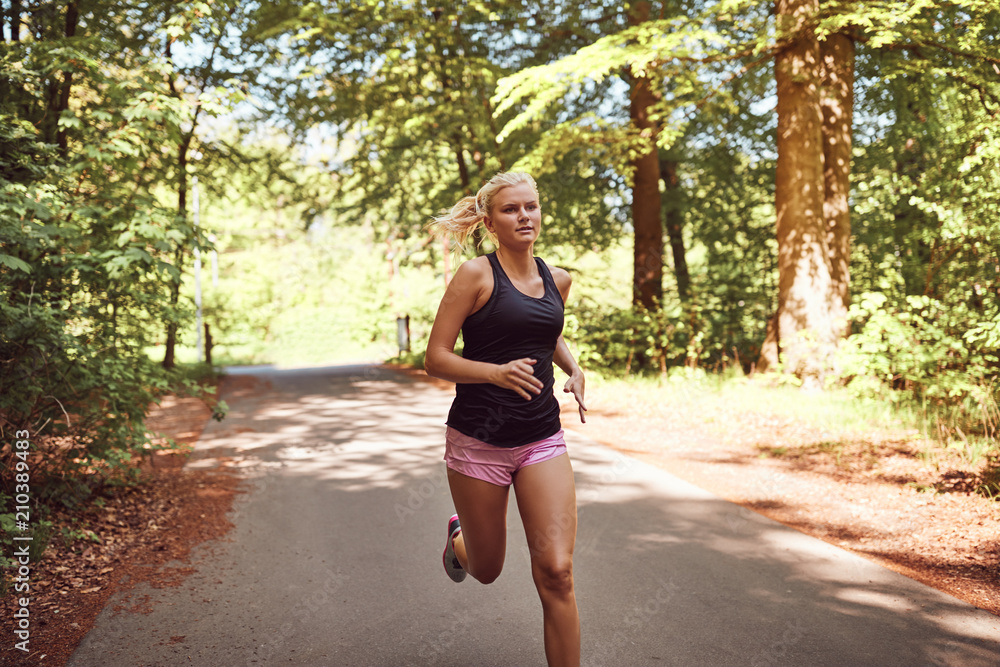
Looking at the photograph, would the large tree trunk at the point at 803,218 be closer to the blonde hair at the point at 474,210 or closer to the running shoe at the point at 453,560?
the running shoe at the point at 453,560

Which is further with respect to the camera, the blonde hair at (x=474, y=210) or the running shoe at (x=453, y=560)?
the running shoe at (x=453, y=560)

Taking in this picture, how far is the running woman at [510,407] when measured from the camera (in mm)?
3164

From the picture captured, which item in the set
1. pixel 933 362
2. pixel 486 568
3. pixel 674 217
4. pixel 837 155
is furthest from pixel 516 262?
pixel 674 217

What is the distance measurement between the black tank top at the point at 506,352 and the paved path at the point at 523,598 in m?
1.25

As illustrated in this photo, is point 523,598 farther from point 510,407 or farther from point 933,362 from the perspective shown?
point 933,362

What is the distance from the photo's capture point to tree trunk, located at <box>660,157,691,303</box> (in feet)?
65.8

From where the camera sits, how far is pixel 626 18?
17.8m

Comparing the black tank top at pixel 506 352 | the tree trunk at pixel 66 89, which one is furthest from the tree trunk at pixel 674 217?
the black tank top at pixel 506 352

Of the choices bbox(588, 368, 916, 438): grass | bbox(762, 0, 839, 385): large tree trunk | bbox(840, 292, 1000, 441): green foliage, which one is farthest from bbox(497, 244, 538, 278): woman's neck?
bbox(762, 0, 839, 385): large tree trunk

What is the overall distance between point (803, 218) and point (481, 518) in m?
10.3

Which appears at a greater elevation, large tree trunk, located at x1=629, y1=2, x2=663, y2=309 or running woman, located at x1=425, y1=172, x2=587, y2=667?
large tree trunk, located at x1=629, y1=2, x2=663, y2=309

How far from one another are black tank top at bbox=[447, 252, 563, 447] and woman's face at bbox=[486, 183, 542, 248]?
14 cm

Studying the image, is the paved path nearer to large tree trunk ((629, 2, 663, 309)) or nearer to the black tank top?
the black tank top

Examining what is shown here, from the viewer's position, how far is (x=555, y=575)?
10.3 ft
